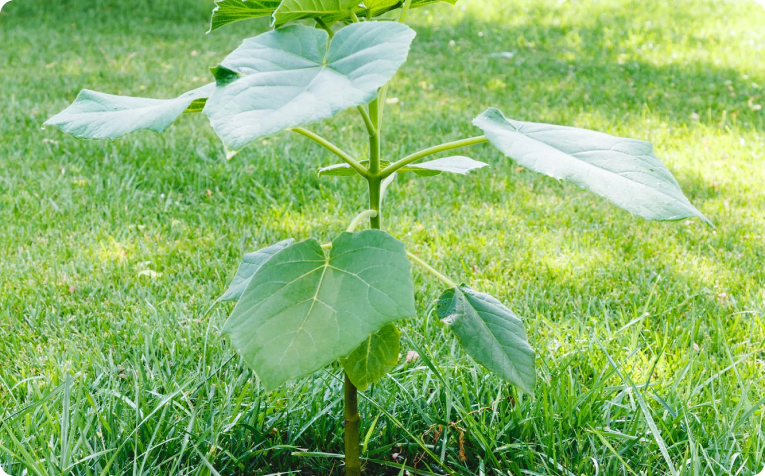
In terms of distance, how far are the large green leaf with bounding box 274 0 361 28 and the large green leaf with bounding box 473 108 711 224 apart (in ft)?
0.85

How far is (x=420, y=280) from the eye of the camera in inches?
84.6

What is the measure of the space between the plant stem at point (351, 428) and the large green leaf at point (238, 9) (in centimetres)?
61

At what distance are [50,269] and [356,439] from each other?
1551 millimetres

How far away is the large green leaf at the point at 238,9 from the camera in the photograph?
2.92ft

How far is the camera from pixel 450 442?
1295 millimetres

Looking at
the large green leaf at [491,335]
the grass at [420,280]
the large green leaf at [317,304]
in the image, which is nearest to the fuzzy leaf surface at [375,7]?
the large green leaf at [317,304]

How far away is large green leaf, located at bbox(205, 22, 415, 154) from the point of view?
0.59 meters

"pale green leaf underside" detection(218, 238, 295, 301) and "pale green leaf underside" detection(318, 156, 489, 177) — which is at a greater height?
"pale green leaf underside" detection(318, 156, 489, 177)

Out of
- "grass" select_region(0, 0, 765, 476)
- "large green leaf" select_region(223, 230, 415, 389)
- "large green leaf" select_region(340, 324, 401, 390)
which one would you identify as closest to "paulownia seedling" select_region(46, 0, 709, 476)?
"large green leaf" select_region(223, 230, 415, 389)

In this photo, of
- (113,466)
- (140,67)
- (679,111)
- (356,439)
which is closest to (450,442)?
(356,439)

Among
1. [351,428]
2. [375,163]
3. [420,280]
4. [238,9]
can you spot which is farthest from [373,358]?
[420,280]

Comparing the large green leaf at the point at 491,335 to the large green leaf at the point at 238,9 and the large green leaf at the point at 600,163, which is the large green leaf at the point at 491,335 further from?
the large green leaf at the point at 238,9

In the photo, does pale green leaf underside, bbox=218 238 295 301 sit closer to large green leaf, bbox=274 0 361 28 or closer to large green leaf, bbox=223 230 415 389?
large green leaf, bbox=223 230 415 389

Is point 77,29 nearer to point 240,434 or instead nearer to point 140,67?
point 140,67
